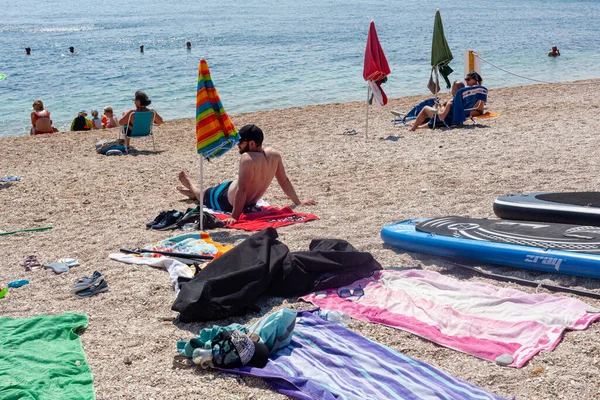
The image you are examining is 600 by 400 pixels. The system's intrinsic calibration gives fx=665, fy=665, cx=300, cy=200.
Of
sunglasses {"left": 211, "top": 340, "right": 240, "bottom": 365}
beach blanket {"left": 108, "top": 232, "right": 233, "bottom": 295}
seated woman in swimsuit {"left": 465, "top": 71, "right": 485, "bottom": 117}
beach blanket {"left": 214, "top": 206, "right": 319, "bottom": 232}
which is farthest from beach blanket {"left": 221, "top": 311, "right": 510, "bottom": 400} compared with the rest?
seated woman in swimsuit {"left": 465, "top": 71, "right": 485, "bottom": 117}

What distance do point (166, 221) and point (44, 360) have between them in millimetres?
2791

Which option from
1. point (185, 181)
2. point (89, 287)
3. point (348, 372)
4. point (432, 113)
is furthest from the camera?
point (432, 113)

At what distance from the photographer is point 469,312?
4.07m

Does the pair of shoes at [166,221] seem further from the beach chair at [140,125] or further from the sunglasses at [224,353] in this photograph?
the beach chair at [140,125]

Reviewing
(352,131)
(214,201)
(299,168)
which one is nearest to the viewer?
(214,201)

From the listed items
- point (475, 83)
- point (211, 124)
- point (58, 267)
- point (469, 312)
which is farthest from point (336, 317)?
point (475, 83)

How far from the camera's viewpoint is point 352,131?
36.7 ft

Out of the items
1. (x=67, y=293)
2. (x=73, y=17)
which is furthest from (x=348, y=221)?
(x=73, y=17)

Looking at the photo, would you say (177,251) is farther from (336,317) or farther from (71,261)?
(336,317)

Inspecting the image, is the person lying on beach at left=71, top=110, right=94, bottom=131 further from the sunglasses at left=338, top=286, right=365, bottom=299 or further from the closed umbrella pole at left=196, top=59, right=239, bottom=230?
the sunglasses at left=338, top=286, right=365, bottom=299

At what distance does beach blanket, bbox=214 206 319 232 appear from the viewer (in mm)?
6148

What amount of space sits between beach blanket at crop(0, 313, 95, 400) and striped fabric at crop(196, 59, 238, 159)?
222 cm

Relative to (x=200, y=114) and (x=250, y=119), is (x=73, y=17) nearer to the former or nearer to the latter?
(x=250, y=119)

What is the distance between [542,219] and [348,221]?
5.56 feet
